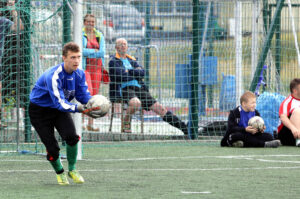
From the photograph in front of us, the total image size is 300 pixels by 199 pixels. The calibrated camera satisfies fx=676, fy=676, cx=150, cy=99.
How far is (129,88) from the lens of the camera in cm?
1220

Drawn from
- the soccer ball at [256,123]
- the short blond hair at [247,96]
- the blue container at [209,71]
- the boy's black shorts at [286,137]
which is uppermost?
the blue container at [209,71]

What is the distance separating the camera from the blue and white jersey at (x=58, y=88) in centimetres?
712

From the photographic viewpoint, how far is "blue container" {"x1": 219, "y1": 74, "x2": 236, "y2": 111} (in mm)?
12570

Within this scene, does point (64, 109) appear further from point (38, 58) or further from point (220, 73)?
point (220, 73)

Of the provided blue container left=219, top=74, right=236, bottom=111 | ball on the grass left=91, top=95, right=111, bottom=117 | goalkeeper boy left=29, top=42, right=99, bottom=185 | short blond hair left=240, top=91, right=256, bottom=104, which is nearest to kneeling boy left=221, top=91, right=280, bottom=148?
short blond hair left=240, top=91, right=256, bottom=104

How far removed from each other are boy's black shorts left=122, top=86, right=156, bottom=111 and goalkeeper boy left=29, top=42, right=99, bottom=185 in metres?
4.54

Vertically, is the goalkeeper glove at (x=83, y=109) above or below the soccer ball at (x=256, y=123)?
above

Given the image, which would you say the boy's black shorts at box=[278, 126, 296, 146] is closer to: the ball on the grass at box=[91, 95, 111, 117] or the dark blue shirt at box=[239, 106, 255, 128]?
the dark blue shirt at box=[239, 106, 255, 128]

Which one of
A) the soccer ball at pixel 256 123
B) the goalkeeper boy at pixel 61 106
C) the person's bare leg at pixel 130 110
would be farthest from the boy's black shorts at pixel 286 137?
the goalkeeper boy at pixel 61 106

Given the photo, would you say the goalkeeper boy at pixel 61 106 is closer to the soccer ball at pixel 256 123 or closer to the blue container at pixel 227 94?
the soccer ball at pixel 256 123

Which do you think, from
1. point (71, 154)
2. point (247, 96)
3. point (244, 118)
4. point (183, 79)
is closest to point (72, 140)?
point (71, 154)

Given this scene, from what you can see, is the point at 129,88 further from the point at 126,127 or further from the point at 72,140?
the point at 72,140

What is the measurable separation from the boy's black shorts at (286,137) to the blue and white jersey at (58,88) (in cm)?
469

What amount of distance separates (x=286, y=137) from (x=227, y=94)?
1805 mm
